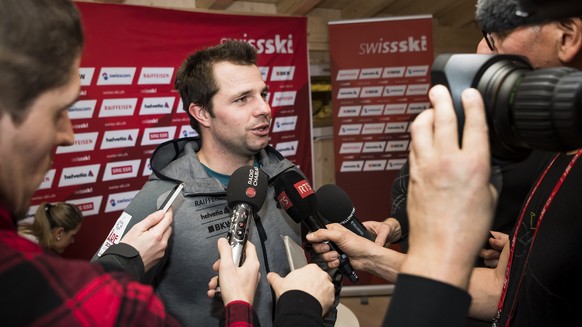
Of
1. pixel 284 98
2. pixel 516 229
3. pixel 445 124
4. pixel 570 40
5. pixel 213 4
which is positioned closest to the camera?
pixel 445 124

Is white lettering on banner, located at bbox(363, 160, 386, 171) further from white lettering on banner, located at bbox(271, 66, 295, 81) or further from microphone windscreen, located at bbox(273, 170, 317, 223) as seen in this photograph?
microphone windscreen, located at bbox(273, 170, 317, 223)

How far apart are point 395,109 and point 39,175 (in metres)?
4.22

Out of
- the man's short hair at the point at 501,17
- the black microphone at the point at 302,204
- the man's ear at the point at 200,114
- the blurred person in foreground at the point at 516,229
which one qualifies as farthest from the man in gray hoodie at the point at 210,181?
the man's short hair at the point at 501,17

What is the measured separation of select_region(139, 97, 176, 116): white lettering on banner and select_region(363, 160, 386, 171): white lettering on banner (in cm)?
203

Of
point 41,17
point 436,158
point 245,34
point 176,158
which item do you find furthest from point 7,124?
point 245,34

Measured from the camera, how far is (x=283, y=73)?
14.2 feet

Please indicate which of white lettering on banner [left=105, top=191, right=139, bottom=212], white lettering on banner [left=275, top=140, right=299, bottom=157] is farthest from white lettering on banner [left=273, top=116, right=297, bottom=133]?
white lettering on banner [left=105, top=191, right=139, bottom=212]

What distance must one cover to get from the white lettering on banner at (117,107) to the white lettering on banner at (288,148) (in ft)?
4.79

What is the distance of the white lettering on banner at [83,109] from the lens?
3318 millimetres

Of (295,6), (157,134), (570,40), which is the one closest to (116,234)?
(570,40)

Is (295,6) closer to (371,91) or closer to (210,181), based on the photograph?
(371,91)

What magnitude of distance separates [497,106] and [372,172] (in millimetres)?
3951

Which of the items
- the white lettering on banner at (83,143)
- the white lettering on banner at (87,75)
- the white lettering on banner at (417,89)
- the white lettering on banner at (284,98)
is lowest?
the white lettering on banner at (83,143)

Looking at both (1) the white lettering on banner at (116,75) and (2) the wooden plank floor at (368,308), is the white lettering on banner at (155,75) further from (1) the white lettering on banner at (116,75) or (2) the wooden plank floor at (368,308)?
(2) the wooden plank floor at (368,308)
